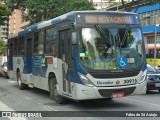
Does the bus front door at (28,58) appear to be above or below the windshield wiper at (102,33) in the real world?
below

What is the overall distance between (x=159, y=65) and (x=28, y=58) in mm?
31317

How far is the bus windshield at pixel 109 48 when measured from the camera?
37.0ft

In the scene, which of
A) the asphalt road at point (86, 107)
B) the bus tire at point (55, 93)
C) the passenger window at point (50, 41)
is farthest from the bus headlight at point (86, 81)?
the passenger window at point (50, 41)

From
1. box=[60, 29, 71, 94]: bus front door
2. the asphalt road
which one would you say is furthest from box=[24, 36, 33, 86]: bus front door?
box=[60, 29, 71, 94]: bus front door

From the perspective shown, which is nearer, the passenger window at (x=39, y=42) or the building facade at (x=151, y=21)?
the passenger window at (x=39, y=42)

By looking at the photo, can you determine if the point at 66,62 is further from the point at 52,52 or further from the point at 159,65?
the point at 159,65

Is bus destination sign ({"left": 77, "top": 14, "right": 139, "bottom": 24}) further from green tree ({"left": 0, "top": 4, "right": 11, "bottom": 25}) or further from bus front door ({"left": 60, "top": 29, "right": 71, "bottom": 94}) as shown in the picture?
green tree ({"left": 0, "top": 4, "right": 11, "bottom": 25})

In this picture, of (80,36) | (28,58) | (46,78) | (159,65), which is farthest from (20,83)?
(159,65)

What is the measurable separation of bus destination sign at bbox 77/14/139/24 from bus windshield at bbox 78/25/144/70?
214mm

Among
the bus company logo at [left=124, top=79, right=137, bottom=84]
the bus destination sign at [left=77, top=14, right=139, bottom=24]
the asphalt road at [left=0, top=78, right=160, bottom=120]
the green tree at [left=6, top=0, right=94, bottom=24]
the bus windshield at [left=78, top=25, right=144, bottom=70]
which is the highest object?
the green tree at [left=6, top=0, right=94, bottom=24]

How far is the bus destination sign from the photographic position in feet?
38.1

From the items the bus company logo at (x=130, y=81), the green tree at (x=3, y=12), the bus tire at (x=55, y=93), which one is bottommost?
the bus tire at (x=55, y=93)

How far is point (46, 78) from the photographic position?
1426cm

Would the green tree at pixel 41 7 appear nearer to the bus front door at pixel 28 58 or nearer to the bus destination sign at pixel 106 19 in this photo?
the bus front door at pixel 28 58
